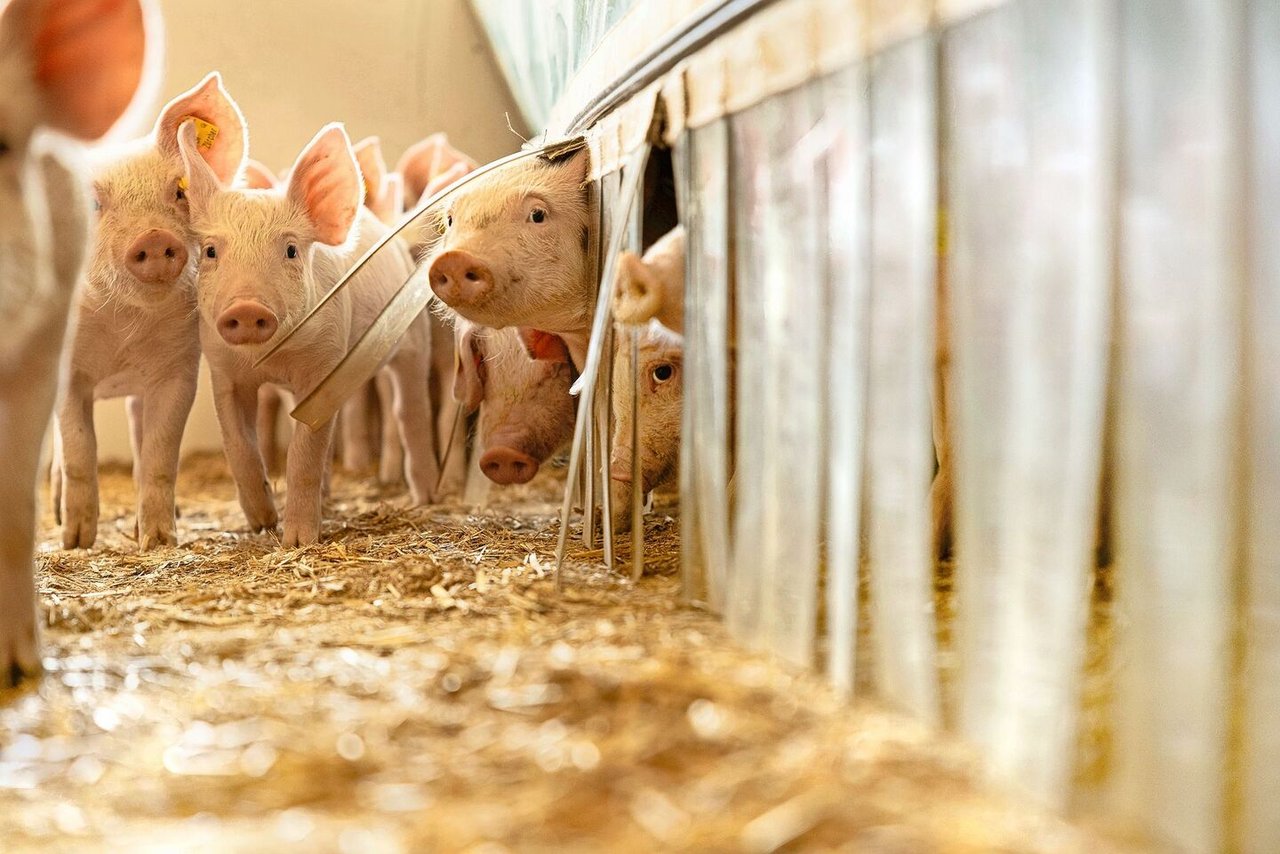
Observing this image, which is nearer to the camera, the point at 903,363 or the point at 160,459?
the point at 903,363

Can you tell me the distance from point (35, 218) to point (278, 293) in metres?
1.61

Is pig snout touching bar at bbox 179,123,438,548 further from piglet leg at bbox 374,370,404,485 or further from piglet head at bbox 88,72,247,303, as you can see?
Result: piglet leg at bbox 374,370,404,485

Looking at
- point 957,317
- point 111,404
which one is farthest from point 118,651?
point 111,404

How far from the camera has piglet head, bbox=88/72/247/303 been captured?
3791mm

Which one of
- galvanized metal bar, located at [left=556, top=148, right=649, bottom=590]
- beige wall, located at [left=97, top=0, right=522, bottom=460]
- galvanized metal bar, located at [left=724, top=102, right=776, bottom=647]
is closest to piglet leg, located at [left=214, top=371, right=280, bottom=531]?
galvanized metal bar, located at [left=556, top=148, right=649, bottom=590]

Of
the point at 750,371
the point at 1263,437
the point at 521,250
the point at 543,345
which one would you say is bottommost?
the point at 1263,437

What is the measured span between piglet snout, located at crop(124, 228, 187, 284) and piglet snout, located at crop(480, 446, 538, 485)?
49.8 inches

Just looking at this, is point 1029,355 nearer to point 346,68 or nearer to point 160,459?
point 160,459

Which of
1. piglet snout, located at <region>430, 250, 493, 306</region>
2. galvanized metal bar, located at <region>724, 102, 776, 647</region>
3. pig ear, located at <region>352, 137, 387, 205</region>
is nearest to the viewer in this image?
galvanized metal bar, located at <region>724, 102, 776, 647</region>

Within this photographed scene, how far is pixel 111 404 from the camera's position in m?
7.59

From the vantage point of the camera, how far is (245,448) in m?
4.23

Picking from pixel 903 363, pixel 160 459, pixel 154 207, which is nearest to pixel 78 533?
A: pixel 160 459

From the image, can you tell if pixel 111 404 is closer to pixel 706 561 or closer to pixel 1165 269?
pixel 706 561

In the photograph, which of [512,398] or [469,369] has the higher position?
[469,369]
